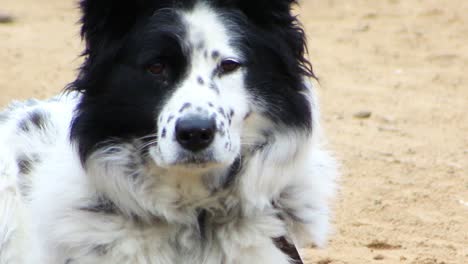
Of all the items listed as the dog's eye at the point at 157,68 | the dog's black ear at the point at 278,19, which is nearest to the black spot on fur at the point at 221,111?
the dog's eye at the point at 157,68

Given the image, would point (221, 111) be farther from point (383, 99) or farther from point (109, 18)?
point (383, 99)

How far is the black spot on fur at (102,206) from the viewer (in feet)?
15.9

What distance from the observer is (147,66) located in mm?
4637

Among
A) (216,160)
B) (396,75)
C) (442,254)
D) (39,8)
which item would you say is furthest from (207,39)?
(39,8)

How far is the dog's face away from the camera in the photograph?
4562 mm

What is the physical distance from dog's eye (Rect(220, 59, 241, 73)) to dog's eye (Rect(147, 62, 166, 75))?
0.23m

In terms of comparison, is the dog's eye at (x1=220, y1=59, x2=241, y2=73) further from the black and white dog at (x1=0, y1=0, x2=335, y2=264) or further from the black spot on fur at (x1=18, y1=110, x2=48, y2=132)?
the black spot on fur at (x1=18, y1=110, x2=48, y2=132)

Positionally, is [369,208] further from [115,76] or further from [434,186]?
[115,76]

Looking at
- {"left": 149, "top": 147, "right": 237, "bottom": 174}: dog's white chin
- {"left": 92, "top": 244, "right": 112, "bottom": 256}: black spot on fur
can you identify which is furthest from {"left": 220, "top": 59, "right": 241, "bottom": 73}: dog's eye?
{"left": 92, "top": 244, "right": 112, "bottom": 256}: black spot on fur

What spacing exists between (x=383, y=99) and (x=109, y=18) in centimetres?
475

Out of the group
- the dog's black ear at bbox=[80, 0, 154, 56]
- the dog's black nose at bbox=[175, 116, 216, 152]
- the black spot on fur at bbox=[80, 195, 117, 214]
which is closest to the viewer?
the dog's black nose at bbox=[175, 116, 216, 152]

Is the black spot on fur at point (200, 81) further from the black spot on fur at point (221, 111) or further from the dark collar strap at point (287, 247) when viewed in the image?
the dark collar strap at point (287, 247)

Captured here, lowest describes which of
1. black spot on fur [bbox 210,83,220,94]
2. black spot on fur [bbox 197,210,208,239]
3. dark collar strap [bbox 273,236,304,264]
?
dark collar strap [bbox 273,236,304,264]

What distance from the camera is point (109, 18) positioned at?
4.75m
